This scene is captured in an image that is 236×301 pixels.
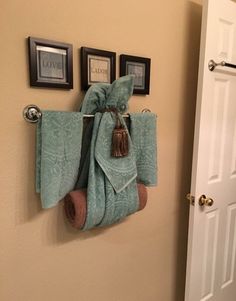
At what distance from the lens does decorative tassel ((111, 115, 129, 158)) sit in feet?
2.91

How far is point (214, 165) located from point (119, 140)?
2.12 ft

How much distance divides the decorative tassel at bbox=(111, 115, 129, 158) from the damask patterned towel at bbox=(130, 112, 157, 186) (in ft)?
0.27

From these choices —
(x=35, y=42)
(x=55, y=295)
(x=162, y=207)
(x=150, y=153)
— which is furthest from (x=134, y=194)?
(x=35, y=42)

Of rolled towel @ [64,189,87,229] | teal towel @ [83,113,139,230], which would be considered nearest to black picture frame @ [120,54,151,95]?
teal towel @ [83,113,139,230]

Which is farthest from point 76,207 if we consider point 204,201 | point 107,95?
point 204,201

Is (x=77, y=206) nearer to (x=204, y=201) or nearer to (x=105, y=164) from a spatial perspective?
(x=105, y=164)

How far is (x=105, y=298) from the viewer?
44.7 inches

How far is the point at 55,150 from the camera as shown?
2.62 feet

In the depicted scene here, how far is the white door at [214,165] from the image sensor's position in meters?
1.13

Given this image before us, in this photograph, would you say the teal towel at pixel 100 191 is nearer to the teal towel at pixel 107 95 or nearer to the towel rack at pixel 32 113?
the teal towel at pixel 107 95

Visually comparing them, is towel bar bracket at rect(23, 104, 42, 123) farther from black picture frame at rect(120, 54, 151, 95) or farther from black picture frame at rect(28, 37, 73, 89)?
black picture frame at rect(120, 54, 151, 95)

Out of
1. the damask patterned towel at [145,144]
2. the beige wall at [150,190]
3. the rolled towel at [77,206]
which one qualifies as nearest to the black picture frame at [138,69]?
the beige wall at [150,190]

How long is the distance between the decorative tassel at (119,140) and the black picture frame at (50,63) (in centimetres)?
23

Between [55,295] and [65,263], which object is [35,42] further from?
[55,295]
